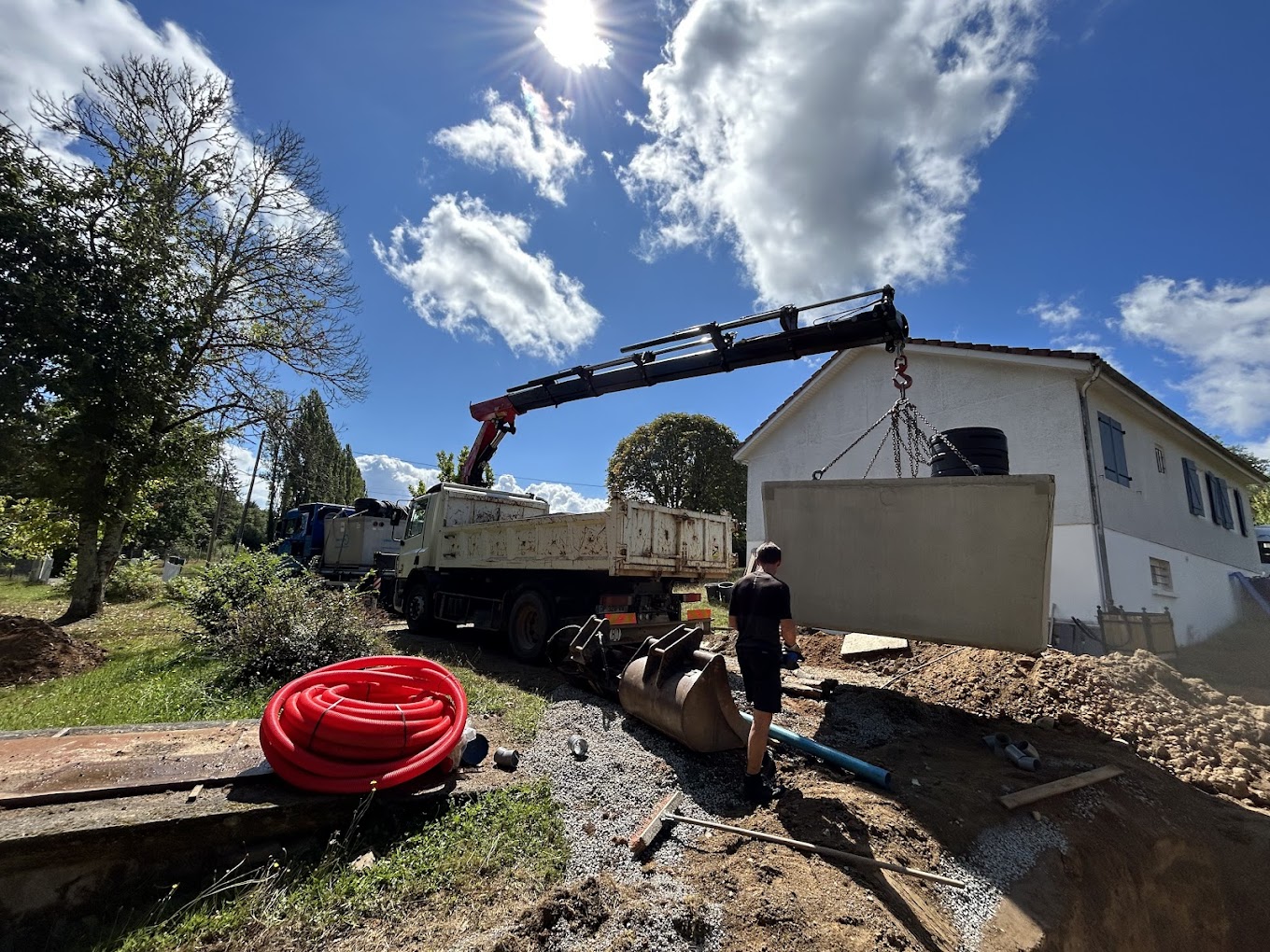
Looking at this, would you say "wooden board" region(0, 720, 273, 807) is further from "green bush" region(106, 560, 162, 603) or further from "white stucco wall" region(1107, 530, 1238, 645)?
"green bush" region(106, 560, 162, 603)

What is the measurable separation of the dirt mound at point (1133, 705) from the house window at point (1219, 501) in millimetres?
11187

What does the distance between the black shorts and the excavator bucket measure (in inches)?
18.9

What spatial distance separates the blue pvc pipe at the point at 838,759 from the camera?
373 cm

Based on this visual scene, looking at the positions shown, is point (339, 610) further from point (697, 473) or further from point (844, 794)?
point (697, 473)

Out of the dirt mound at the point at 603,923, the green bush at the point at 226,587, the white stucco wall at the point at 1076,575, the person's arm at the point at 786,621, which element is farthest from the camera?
the white stucco wall at the point at 1076,575

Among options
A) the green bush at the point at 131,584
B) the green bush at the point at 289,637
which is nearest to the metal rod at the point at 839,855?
the green bush at the point at 289,637

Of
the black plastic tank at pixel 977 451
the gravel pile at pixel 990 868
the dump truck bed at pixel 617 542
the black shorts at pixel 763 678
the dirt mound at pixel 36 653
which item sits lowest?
the gravel pile at pixel 990 868

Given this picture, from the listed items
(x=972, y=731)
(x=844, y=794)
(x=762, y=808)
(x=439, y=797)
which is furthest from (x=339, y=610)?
(x=972, y=731)

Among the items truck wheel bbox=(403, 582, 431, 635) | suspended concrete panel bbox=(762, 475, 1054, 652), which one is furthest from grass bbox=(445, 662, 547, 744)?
truck wheel bbox=(403, 582, 431, 635)

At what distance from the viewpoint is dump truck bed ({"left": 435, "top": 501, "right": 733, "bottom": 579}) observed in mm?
6559

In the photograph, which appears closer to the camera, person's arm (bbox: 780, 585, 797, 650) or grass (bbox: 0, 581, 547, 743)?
person's arm (bbox: 780, 585, 797, 650)

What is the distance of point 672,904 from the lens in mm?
Answer: 2502

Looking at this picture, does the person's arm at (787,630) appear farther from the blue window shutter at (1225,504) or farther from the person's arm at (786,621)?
the blue window shutter at (1225,504)

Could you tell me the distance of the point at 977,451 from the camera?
17.9 ft
